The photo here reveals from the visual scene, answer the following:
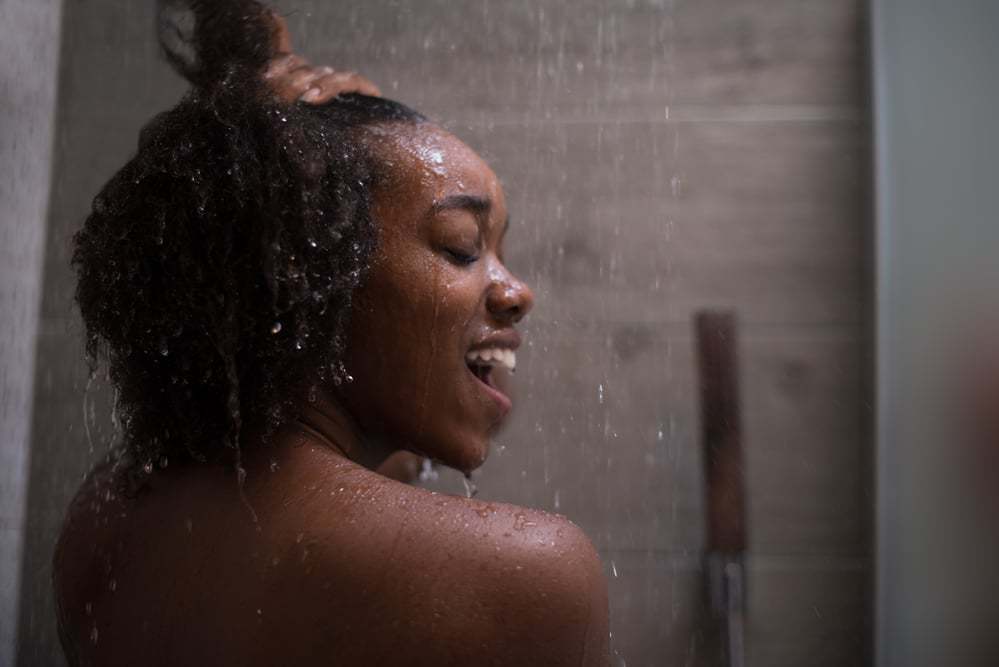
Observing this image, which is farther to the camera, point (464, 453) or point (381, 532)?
point (464, 453)

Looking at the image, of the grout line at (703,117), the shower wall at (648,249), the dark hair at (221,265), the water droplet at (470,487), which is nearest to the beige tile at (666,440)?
the shower wall at (648,249)

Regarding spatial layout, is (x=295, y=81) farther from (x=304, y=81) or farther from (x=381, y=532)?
(x=381, y=532)

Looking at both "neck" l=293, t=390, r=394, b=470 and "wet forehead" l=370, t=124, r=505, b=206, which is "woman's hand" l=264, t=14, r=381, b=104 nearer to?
"wet forehead" l=370, t=124, r=505, b=206

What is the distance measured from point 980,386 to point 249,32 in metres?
0.93

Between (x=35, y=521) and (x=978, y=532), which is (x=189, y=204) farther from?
(x=35, y=521)

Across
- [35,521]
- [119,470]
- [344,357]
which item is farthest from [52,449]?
[344,357]

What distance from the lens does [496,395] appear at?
93 centimetres

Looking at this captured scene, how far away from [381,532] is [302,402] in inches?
6.5

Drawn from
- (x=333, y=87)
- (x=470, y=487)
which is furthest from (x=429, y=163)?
(x=470, y=487)

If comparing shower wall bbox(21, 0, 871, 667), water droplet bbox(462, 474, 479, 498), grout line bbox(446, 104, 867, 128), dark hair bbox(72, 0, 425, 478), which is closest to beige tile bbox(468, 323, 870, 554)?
shower wall bbox(21, 0, 871, 667)

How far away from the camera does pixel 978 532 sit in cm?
122

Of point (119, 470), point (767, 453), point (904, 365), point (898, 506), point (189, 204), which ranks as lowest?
point (767, 453)

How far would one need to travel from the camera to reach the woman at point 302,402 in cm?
72

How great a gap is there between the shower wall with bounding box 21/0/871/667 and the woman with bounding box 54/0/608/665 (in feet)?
2.75
